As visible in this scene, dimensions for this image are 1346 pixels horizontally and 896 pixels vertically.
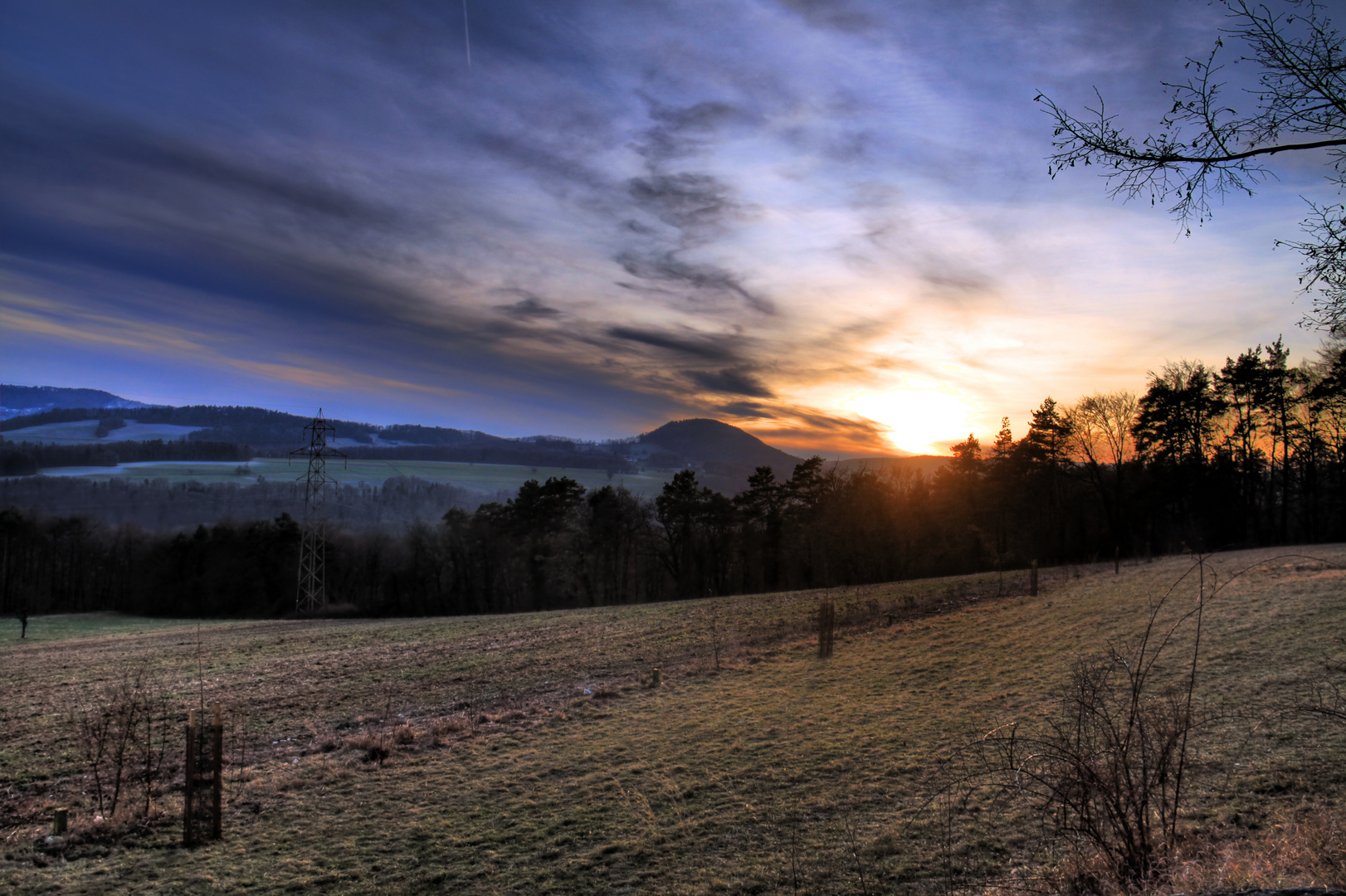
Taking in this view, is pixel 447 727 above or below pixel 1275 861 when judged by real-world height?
below

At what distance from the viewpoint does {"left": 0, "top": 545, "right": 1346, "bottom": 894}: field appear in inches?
239

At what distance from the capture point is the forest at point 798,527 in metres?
45.5

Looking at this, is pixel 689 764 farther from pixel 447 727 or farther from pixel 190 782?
pixel 190 782

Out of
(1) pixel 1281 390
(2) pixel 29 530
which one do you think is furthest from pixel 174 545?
(1) pixel 1281 390

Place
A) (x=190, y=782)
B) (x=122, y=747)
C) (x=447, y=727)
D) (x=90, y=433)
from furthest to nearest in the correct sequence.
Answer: (x=90, y=433) < (x=447, y=727) < (x=122, y=747) < (x=190, y=782)

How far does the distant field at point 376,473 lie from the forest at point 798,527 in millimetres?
13321

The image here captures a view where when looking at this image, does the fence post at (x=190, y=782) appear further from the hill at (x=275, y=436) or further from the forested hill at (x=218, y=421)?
the forested hill at (x=218, y=421)

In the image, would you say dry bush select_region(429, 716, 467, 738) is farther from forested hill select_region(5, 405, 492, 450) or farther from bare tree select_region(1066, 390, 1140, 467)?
forested hill select_region(5, 405, 492, 450)

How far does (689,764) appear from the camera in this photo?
941 cm

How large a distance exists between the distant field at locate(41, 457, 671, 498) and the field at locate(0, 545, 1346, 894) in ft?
168

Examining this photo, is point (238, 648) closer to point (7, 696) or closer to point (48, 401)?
point (7, 696)

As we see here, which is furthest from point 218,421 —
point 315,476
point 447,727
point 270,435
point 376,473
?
point 447,727

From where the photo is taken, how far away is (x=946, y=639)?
1725 cm

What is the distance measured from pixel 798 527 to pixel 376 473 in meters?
94.5
